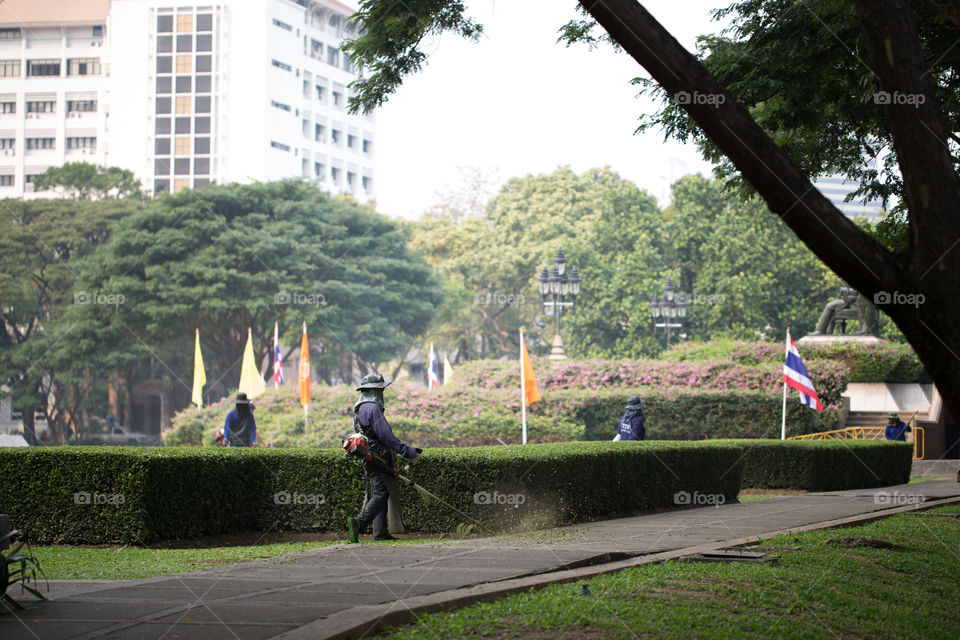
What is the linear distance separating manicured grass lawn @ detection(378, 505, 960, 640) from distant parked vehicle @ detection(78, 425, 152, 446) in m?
47.3

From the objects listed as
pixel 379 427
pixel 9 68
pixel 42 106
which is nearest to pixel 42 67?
pixel 9 68

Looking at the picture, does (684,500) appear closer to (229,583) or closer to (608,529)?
(608,529)

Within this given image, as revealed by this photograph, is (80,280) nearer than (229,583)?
No

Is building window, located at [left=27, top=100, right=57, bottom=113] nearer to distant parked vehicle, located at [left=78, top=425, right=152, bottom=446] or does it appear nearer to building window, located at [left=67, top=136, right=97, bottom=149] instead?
building window, located at [left=67, top=136, right=97, bottom=149]

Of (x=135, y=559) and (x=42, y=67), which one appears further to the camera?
(x=42, y=67)

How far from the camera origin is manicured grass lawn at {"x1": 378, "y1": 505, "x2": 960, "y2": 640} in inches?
218

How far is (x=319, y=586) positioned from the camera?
6762mm

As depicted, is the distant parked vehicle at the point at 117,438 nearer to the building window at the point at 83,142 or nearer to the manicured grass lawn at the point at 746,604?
the building window at the point at 83,142

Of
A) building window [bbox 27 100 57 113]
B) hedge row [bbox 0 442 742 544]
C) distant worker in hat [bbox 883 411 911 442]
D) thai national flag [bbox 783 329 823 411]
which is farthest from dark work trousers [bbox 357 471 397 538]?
building window [bbox 27 100 57 113]

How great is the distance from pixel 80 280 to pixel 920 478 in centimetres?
3740

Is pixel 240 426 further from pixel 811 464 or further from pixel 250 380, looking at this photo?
pixel 250 380

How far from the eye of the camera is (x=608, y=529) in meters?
10.9

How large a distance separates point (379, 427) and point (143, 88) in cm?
7480

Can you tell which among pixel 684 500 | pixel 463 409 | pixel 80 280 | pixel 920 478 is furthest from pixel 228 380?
pixel 684 500
